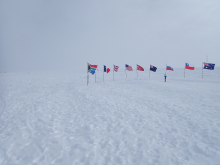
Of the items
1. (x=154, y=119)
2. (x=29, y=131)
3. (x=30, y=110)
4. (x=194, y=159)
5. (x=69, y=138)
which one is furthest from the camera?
(x=30, y=110)

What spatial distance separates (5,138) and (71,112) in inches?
121

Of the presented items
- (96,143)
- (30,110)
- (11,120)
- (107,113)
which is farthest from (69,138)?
(30,110)

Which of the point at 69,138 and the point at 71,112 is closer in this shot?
the point at 69,138

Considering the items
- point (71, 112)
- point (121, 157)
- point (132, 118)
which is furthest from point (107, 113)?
point (121, 157)

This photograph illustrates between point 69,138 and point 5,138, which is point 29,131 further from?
point 69,138

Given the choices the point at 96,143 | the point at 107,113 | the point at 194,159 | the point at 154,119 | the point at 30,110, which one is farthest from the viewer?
the point at 30,110

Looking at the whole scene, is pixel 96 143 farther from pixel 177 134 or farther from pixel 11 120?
pixel 11 120

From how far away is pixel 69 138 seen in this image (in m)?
4.54

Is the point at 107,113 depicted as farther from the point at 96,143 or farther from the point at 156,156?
the point at 156,156

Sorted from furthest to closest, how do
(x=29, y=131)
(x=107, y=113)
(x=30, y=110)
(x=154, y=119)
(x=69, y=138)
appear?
(x=30, y=110) → (x=107, y=113) → (x=154, y=119) → (x=29, y=131) → (x=69, y=138)

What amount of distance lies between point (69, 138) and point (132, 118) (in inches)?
119

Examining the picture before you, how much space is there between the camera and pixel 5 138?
459cm

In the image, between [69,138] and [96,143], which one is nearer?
[96,143]

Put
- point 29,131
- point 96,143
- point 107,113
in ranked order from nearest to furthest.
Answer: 1. point 96,143
2. point 29,131
3. point 107,113
